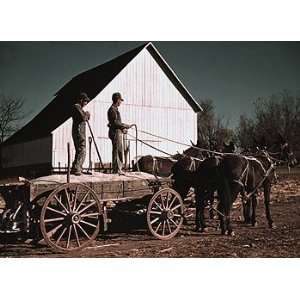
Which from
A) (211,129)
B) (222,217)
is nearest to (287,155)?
(211,129)

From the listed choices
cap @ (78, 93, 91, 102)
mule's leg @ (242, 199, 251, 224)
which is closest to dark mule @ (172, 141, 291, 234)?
mule's leg @ (242, 199, 251, 224)

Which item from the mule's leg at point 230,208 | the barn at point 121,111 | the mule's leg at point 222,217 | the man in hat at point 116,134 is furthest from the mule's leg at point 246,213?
the man in hat at point 116,134

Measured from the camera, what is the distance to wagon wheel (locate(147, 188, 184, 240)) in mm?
5383

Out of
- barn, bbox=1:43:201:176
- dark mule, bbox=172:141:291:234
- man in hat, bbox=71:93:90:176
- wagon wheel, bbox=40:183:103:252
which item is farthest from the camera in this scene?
dark mule, bbox=172:141:291:234

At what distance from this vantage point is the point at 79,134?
A: 534 cm

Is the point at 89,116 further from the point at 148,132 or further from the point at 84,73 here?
the point at 148,132

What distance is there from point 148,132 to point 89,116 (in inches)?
41.9

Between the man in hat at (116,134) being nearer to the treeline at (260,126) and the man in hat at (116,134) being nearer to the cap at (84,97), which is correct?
the cap at (84,97)

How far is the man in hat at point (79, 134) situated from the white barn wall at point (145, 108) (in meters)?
0.37

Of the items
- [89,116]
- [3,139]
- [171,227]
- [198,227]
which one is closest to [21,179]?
[3,139]

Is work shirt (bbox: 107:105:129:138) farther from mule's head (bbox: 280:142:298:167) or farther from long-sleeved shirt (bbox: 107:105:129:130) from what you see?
mule's head (bbox: 280:142:298:167)

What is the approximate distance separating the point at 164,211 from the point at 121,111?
1623mm

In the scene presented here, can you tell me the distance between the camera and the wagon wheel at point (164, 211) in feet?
17.7

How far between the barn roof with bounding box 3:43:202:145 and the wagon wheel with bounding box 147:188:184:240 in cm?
135
